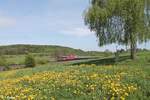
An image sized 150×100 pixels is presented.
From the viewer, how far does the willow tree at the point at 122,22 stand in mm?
44188

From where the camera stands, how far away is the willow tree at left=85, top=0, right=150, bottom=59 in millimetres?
44188

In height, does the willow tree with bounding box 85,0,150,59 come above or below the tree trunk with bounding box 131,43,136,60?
above

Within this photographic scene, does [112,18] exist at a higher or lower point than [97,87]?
higher

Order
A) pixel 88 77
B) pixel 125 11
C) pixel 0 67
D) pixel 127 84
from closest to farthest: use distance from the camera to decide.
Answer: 1. pixel 127 84
2. pixel 88 77
3. pixel 125 11
4. pixel 0 67

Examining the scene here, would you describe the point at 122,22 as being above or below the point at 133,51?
above

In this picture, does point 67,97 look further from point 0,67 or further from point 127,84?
point 0,67

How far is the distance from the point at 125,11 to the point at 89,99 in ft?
108

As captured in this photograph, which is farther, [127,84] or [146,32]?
[146,32]

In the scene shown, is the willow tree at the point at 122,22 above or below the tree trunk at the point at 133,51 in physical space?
above

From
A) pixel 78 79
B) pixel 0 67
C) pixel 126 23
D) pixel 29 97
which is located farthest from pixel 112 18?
pixel 29 97

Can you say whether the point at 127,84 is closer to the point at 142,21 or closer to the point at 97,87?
the point at 97,87

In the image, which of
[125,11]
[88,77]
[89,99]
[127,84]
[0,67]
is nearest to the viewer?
[89,99]

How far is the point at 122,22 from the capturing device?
44938 mm

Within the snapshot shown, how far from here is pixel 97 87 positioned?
43.8 feet
